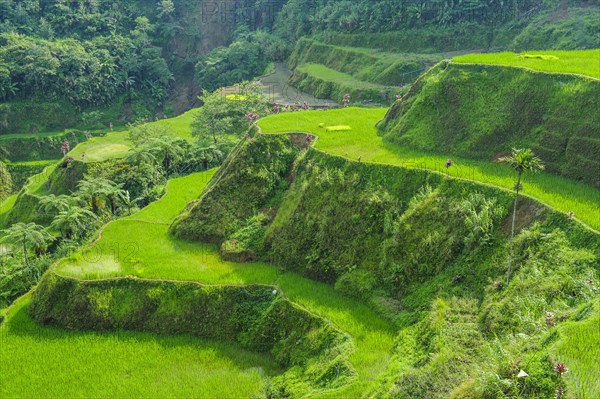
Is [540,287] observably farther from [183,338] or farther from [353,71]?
[353,71]

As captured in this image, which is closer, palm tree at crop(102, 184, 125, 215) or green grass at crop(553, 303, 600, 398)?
green grass at crop(553, 303, 600, 398)

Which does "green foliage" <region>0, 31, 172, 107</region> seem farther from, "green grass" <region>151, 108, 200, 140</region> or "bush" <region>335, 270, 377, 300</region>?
"bush" <region>335, 270, 377, 300</region>

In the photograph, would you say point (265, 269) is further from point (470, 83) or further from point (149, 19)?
point (149, 19)

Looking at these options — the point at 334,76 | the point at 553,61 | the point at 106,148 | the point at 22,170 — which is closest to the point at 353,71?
the point at 334,76

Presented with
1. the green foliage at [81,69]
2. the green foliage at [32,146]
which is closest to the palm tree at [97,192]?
the green foliage at [32,146]

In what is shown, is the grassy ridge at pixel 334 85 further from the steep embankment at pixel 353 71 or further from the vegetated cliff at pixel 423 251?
the vegetated cliff at pixel 423 251

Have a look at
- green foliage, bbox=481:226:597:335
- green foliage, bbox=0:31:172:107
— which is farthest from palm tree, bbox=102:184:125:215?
green foliage, bbox=0:31:172:107
